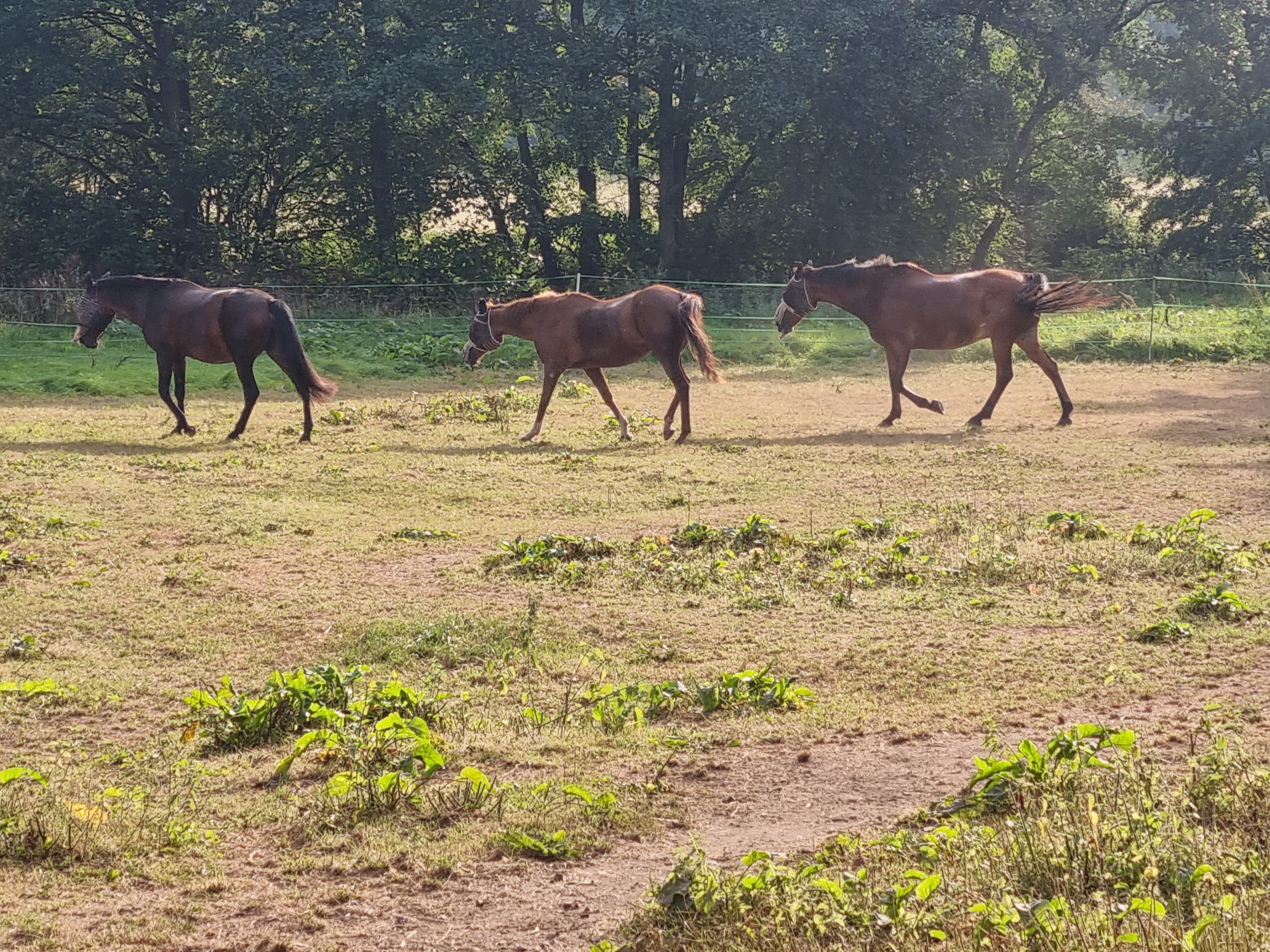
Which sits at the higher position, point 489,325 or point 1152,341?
point 489,325

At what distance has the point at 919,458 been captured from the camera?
12.5 m

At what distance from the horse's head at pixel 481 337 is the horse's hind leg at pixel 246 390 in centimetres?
225

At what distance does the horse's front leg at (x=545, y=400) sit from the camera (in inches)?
541

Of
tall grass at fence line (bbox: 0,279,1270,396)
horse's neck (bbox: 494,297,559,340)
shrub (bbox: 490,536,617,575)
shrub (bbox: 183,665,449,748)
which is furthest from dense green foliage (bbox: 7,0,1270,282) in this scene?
shrub (bbox: 183,665,449,748)

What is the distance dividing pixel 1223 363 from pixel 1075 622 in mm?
14256

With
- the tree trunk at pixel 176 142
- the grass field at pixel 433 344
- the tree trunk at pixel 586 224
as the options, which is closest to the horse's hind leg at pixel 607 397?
the grass field at pixel 433 344

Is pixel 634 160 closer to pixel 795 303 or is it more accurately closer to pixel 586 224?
pixel 586 224

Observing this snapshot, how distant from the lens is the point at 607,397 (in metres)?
14.1

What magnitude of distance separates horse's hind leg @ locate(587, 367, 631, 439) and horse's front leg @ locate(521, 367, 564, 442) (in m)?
0.34

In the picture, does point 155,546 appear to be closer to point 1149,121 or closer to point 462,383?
point 462,383

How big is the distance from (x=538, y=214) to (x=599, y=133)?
2495 millimetres

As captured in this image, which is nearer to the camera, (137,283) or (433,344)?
(137,283)

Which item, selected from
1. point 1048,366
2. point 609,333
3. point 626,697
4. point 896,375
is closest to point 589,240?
point 896,375

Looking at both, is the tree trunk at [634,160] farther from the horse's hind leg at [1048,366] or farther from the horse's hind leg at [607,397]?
the horse's hind leg at [1048,366]
